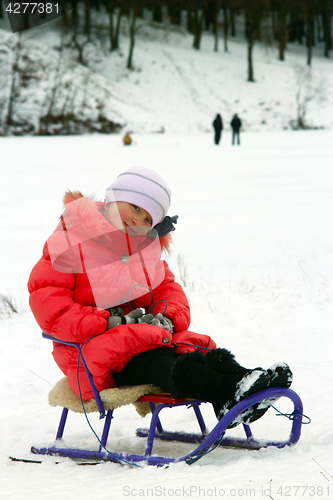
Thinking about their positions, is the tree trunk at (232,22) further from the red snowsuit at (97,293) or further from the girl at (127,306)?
the red snowsuit at (97,293)

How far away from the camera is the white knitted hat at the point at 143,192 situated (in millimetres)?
2596

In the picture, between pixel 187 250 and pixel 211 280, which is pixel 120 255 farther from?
pixel 187 250

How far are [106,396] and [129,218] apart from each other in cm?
94

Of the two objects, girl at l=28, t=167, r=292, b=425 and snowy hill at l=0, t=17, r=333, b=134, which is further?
snowy hill at l=0, t=17, r=333, b=134

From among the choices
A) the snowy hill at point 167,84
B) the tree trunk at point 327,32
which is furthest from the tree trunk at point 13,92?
the tree trunk at point 327,32

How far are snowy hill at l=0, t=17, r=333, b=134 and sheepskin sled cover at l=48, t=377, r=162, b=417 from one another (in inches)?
903

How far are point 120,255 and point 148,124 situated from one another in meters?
24.3

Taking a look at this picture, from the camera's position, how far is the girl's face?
258 centimetres

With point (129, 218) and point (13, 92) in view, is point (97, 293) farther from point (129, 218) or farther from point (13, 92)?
point (13, 92)

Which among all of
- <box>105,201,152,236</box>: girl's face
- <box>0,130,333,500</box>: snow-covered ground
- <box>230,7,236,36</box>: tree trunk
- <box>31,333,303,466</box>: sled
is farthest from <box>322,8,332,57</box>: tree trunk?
<box>31,333,303,466</box>: sled

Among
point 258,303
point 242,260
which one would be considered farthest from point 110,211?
point 242,260

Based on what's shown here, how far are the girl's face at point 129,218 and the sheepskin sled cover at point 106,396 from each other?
2.72 ft

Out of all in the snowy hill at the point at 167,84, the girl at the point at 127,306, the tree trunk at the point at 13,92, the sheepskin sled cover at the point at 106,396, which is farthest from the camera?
the snowy hill at the point at 167,84

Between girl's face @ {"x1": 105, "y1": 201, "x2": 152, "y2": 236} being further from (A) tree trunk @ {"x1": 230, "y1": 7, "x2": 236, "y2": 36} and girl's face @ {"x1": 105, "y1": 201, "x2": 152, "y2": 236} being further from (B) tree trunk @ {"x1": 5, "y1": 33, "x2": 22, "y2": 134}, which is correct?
(A) tree trunk @ {"x1": 230, "y1": 7, "x2": 236, "y2": 36}
